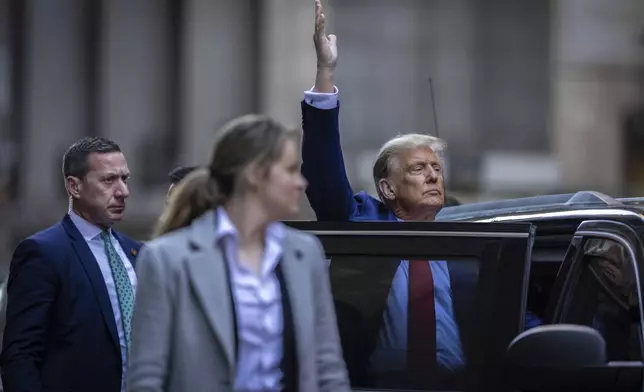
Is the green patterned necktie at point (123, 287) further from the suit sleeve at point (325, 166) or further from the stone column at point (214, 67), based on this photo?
the stone column at point (214, 67)

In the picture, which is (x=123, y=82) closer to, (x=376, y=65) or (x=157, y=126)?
(x=157, y=126)

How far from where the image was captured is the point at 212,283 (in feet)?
11.7

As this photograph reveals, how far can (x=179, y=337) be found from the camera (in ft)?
11.7

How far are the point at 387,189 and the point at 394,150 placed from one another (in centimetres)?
15

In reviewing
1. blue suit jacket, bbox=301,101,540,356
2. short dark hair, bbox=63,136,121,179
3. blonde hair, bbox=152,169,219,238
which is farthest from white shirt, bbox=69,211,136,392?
blonde hair, bbox=152,169,219,238

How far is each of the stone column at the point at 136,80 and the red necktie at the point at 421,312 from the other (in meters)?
26.1

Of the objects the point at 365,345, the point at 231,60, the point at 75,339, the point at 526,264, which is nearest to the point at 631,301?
the point at 526,264

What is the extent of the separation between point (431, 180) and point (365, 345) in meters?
0.94

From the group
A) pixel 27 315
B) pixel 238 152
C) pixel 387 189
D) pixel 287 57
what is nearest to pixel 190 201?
pixel 238 152

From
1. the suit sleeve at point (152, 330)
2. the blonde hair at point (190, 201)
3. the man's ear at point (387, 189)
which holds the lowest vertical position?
the suit sleeve at point (152, 330)

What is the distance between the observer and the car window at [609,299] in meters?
4.41

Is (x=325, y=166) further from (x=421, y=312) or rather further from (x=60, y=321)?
(x=60, y=321)

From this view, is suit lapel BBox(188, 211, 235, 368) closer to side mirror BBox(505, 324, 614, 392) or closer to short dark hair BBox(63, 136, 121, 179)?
side mirror BBox(505, 324, 614, 392)

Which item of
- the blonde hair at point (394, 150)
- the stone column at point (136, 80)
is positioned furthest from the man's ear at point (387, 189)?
the stone column at point (136, 80)
